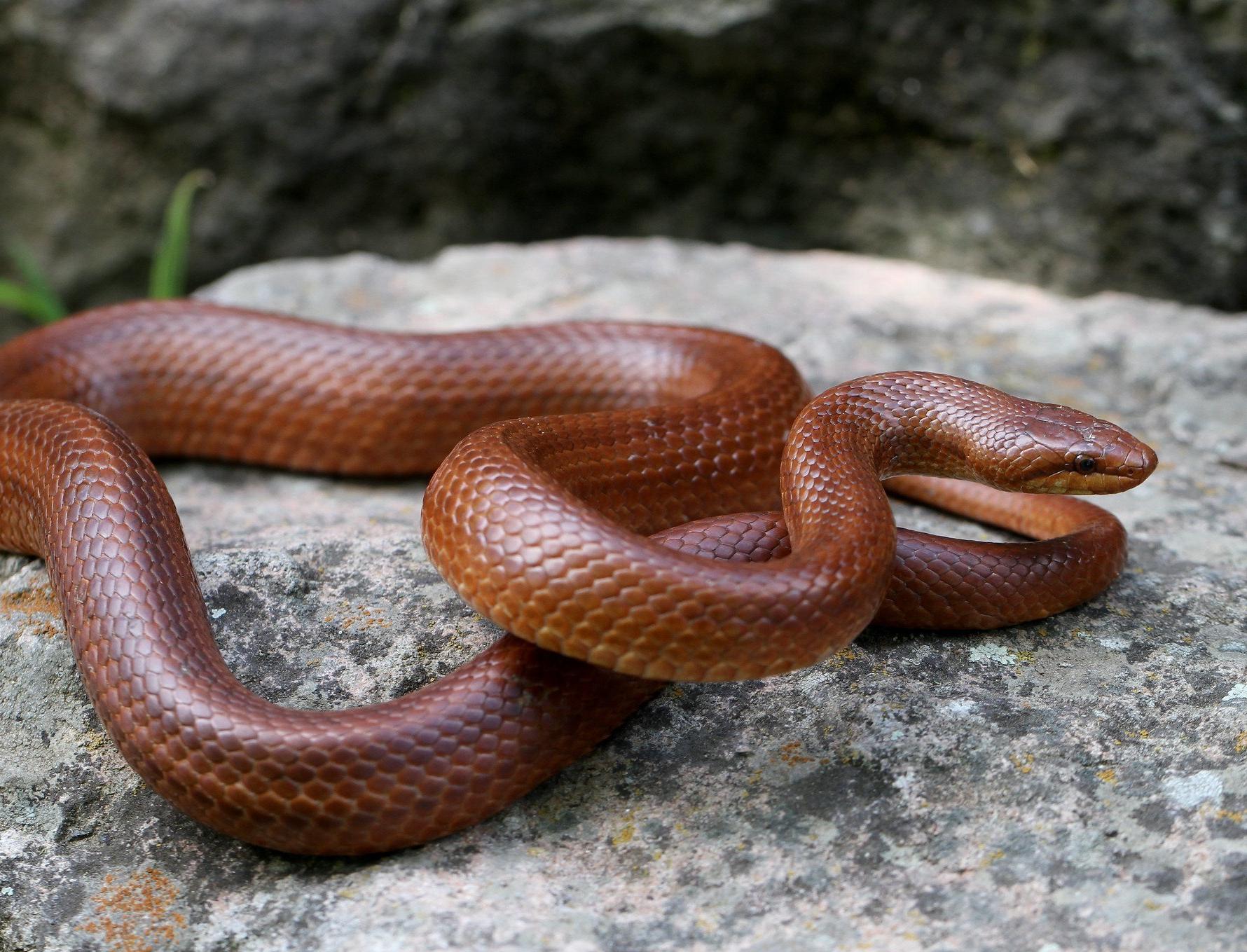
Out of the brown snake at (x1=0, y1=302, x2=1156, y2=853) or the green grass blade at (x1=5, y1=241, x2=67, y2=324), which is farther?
the green grass blade at (x1=5, y1=241, x2=67, y2=324)

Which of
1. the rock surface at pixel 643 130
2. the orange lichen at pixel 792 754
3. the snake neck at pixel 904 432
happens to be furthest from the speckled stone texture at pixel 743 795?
the rock surface at pixel 643 130

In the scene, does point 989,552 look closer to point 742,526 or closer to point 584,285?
point 742,526

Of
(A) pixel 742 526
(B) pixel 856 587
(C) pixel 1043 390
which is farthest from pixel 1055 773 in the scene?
(C) pixel 1043 390

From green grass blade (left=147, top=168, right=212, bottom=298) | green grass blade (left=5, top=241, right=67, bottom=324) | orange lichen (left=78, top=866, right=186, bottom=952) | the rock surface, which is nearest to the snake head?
orange lichen (left=78, top=866, right=186, bottom=952)

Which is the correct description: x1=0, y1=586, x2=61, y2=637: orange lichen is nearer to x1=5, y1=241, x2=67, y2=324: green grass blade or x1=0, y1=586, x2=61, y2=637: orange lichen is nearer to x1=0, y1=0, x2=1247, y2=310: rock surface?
x1=5, y1=241, x2=67, y2=324: green grass blade

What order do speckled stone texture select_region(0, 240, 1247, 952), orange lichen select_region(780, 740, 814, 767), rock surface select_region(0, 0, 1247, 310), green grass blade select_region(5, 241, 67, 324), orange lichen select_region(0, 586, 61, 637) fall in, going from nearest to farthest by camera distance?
speckled stone texture select_region(0, 240, 1247, 952)
orange lichen select_region(780, 740, 814, 767)
orange lichen select_region(0, 586, 61, 637)
rock surface select_region(0, 0, 1247, 310)
green grass blade select_region(5, 241, 67, 324)
